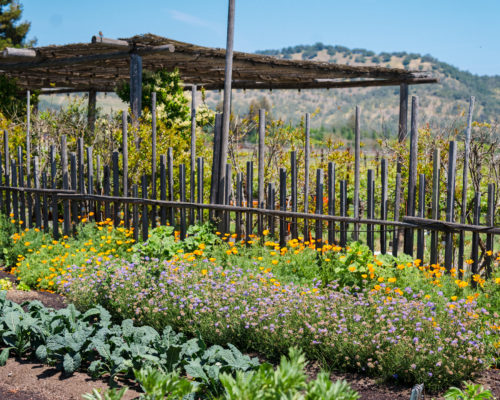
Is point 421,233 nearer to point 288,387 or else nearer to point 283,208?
point 283,208

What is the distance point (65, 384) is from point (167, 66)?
26.8ft

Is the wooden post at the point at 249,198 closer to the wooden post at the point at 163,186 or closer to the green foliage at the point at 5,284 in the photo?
the wooden post at the point at 163,186

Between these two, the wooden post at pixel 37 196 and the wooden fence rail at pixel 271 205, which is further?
the wooden post at pixel 37 196

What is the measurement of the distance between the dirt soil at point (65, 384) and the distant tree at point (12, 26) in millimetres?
29738

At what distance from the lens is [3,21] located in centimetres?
3064

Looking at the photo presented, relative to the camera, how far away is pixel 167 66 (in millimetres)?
10977

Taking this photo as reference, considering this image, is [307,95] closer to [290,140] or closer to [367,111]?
[367,111]

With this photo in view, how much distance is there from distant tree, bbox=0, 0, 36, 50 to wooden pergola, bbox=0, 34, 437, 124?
1770cm

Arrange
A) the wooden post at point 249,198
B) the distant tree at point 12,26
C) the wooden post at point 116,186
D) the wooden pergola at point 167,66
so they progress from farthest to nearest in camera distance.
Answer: the distant tree at point 12,26, the wooden pergola at point 167,66, the wooden post at point 116,186, the wooden post at point 249,198

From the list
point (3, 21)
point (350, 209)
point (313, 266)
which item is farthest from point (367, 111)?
point (313, 266)

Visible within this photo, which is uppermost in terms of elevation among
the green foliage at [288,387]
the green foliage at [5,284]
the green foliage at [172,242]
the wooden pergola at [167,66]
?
the wooden pergola at [167,66]

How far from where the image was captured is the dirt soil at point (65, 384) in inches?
145

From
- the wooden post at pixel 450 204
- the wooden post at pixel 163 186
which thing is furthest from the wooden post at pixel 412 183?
the wooden post at pixel 163 186

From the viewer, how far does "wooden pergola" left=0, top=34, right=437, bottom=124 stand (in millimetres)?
9164
